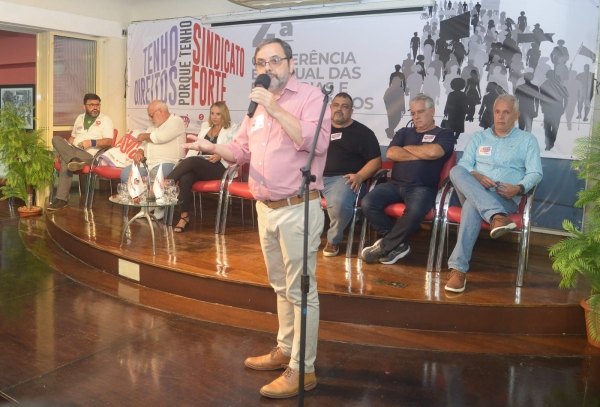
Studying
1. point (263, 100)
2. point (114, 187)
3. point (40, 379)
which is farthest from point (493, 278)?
point (114, 187)

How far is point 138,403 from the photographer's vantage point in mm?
2598

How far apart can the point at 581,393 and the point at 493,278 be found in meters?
1.25

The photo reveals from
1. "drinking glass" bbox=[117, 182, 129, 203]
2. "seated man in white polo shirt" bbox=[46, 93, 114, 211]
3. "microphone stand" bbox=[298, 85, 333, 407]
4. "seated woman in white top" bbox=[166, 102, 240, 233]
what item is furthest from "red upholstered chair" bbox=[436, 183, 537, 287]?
"seated man in white polo shirt" bbox=[46, 93, 114, 211]

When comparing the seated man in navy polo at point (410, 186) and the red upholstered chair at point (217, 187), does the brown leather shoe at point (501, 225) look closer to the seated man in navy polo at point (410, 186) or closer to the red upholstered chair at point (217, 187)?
the seated man in navy polo at point (410, 186)

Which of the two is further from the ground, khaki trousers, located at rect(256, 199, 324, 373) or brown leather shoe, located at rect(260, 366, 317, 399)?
khaki trousers, located at rect(256, 199, 324, 373)

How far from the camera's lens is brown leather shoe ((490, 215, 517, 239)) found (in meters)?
3.69

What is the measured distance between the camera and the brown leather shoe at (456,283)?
3.62m

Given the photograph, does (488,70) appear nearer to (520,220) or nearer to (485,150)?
(485,150)

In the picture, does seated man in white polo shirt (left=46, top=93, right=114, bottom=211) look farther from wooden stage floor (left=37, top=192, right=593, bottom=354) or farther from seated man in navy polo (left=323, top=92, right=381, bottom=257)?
seated man in navy polo (left=323, top=92, right=381, bottom=257)

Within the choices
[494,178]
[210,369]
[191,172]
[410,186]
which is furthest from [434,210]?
[191,172]

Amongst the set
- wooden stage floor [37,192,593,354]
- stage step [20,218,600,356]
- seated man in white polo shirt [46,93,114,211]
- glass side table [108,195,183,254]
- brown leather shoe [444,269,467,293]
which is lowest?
stage step [20,218,600,356]

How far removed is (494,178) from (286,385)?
2223 mm

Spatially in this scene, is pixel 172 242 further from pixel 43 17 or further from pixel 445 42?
pixel 43 17

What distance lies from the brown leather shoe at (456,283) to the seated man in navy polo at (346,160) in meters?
1.00
